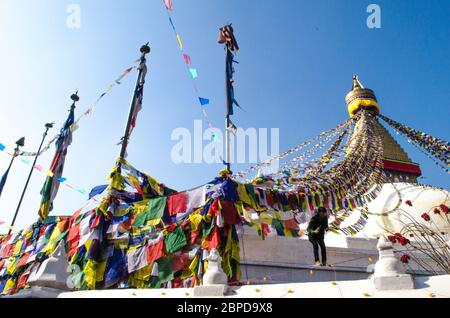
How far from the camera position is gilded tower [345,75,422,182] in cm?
3041

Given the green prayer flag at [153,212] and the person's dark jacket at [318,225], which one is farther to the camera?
the green prayer flag at [153,212]

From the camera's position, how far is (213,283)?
5.90 meters

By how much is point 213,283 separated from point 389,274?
110 inches

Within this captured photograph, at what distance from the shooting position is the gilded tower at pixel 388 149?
30.4 meters

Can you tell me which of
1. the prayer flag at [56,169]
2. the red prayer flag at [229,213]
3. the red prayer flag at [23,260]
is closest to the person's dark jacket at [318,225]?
the red prayer flag at [229,213]

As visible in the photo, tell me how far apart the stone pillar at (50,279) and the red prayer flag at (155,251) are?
2.49 m

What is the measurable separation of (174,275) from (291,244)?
4.42 metres

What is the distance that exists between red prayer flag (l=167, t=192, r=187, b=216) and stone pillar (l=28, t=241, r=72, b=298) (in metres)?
3.56

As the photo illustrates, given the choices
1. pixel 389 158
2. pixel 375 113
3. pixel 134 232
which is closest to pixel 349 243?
pixel 134 232

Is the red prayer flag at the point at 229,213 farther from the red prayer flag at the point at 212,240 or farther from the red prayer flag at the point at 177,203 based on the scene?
the red prayer flag at the point at 177,203

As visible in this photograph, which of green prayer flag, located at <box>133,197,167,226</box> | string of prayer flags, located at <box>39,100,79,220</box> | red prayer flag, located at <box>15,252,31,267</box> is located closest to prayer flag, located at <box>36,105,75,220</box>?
string of prayer flags, located at <box>39,100,79,220</box>

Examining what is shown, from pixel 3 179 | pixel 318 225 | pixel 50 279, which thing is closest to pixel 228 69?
pixel 318 225

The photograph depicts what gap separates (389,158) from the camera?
30.6 m
